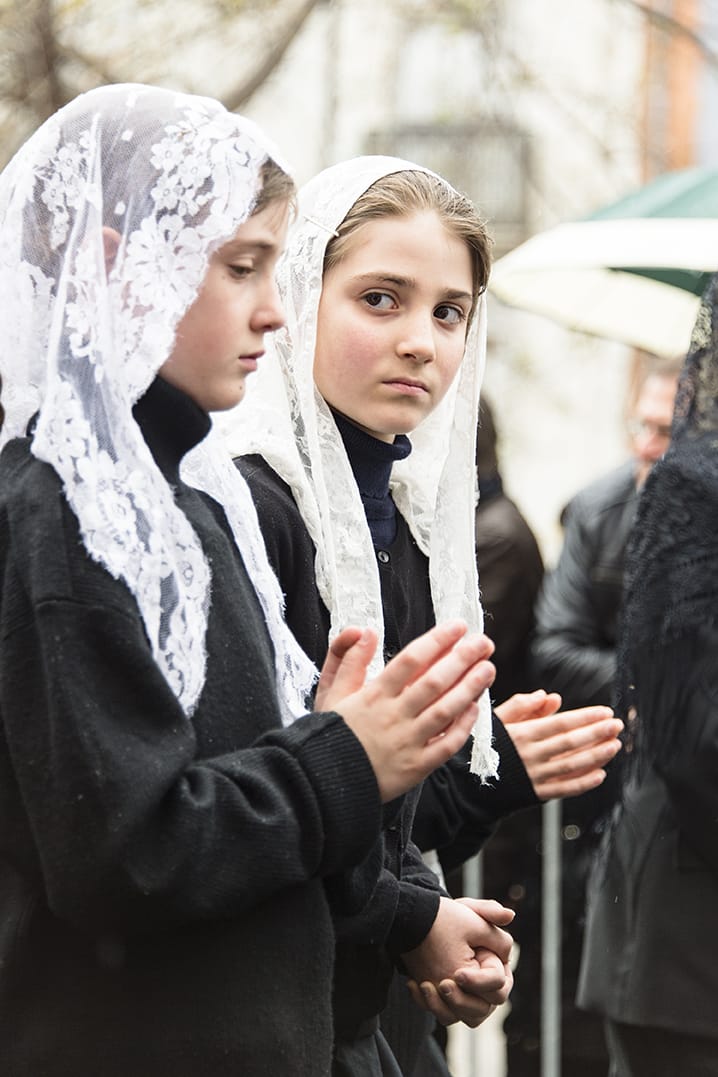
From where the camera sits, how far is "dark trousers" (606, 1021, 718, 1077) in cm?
357

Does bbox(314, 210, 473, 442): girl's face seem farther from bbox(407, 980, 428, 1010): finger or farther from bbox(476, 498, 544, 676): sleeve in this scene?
bbox(476, 498, 544, 676): sleeve

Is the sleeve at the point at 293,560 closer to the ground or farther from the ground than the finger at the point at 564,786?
farther from the ground

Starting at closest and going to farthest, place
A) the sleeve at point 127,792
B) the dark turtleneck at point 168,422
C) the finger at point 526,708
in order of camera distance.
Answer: the sleeve at point 127,792 < the dark turtleneck at point 168,422 < the finger at point 526,708

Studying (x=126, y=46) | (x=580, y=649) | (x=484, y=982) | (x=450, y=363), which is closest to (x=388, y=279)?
(x=450, y=363)

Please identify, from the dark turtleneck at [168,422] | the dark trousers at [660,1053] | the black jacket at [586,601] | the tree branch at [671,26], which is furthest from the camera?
the tree branch at [671,26]

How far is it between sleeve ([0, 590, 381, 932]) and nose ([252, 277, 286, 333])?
17.3 inches

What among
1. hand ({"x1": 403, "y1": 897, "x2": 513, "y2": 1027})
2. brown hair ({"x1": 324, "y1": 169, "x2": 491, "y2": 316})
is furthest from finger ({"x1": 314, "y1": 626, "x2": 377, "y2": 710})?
brown hair ({"x1": 324, "y1": 169, "x2": 491, "y2": 316})

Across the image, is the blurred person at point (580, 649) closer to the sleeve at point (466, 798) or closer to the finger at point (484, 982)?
the sleeve at point (466, 798)

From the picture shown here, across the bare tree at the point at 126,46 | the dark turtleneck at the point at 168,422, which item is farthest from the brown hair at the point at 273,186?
the bare tree at the point at 126,46

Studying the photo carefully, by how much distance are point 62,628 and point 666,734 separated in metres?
1.62

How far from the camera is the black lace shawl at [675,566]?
3.21 m

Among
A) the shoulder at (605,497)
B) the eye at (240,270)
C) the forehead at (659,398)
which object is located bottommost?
the shoulder at (605,497)

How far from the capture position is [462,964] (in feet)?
8.89

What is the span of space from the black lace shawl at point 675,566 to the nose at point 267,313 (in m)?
1.19
